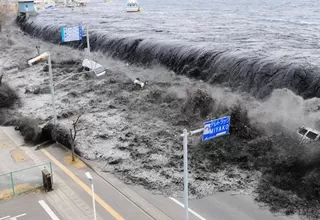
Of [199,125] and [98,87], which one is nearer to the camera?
[199,125]

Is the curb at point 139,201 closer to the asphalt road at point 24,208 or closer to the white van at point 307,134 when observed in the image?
the asphalt road at point 24,208

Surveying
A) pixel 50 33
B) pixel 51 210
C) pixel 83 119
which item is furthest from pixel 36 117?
pixel 50 33

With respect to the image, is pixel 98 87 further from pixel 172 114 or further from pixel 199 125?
pixel 199 125

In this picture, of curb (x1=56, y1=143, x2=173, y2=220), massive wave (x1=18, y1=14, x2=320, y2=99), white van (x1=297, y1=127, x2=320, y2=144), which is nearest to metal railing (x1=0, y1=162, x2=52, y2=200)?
curb (x1=56, y1=143, x2=173, y2=220)

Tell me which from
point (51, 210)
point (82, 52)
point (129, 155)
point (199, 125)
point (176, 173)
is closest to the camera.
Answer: point (51, 210)

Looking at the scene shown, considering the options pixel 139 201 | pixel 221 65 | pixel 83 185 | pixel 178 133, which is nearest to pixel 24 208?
pixel 83 185
